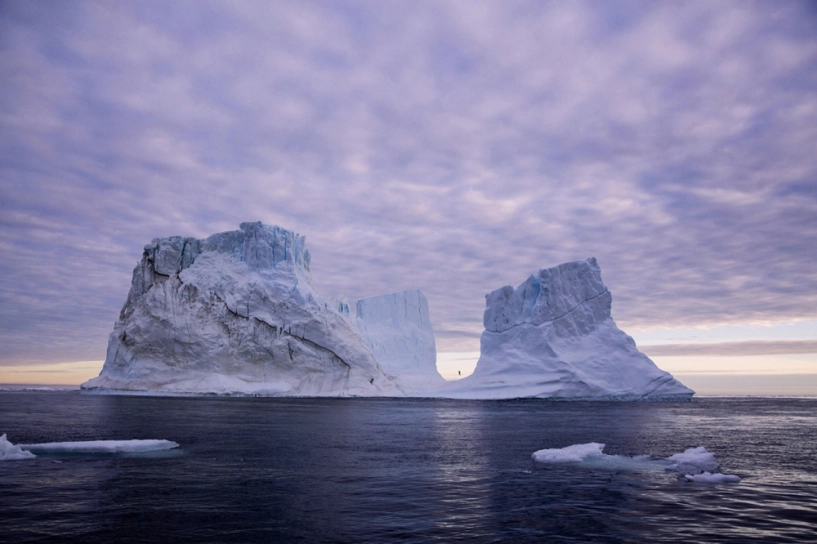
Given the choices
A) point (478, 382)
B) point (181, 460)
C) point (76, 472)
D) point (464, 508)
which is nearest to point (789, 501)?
point (464, 508)

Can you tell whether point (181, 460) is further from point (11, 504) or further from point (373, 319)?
point (373, 319)

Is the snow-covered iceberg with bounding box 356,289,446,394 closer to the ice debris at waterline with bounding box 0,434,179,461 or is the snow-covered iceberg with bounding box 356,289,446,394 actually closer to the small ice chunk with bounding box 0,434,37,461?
the ice debris at waterline with bounding box 0,434,179,461

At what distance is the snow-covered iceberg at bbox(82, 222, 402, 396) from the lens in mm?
47344

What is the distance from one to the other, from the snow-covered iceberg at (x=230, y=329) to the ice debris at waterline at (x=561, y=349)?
11307mm

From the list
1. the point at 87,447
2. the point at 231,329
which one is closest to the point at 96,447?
the point at 87,447

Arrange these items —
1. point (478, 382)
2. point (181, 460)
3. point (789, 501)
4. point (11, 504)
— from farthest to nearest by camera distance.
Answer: point (478, 382)
point (181, 460)
point (789, 501)
point (11, 504)

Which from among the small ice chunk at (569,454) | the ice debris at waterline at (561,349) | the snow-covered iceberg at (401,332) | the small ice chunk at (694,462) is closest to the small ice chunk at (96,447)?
the small ice chunk at (569,454)

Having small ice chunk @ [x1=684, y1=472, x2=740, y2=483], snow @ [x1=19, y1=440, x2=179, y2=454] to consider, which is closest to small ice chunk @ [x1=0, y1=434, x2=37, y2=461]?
snow @ [x1=19, y1=440, x2=179, y2=454]

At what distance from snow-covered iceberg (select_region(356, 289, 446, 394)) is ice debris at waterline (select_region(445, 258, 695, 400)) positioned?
21607 mm

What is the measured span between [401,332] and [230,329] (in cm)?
2462

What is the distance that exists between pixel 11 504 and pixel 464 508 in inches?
262

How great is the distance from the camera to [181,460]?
1297 cm

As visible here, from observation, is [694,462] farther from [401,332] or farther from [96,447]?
[401,332]

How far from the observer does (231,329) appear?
48.3 meters
